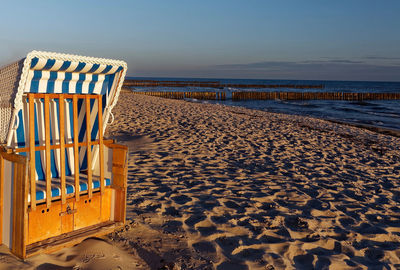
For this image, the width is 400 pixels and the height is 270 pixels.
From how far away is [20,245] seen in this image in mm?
2482

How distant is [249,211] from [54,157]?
2242mm

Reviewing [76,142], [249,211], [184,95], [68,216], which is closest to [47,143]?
[76,142]

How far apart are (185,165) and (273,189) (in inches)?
68.6

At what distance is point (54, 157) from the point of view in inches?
123

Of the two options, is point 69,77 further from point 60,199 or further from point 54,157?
point 60,199

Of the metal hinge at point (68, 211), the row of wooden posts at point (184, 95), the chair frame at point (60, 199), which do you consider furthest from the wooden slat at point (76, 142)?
the row of wooden posts at point (184, 95)

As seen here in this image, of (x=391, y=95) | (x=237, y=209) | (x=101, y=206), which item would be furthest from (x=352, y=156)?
(x=391, y=95)

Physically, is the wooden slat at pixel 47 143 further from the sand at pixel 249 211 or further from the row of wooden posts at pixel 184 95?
the row of wooden posts at pixel 184 95

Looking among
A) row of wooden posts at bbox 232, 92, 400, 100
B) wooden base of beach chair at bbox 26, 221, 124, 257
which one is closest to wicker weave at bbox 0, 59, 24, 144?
wooden base of beach chair at bbox 26, 221, 124, 257

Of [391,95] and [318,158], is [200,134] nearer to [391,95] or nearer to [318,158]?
[318,158]

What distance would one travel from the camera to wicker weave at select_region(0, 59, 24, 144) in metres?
2.34

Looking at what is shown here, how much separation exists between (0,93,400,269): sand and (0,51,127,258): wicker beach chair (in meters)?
0.20

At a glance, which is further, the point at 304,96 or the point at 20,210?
the point at 304,96

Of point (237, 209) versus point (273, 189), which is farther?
point (273, 189)
